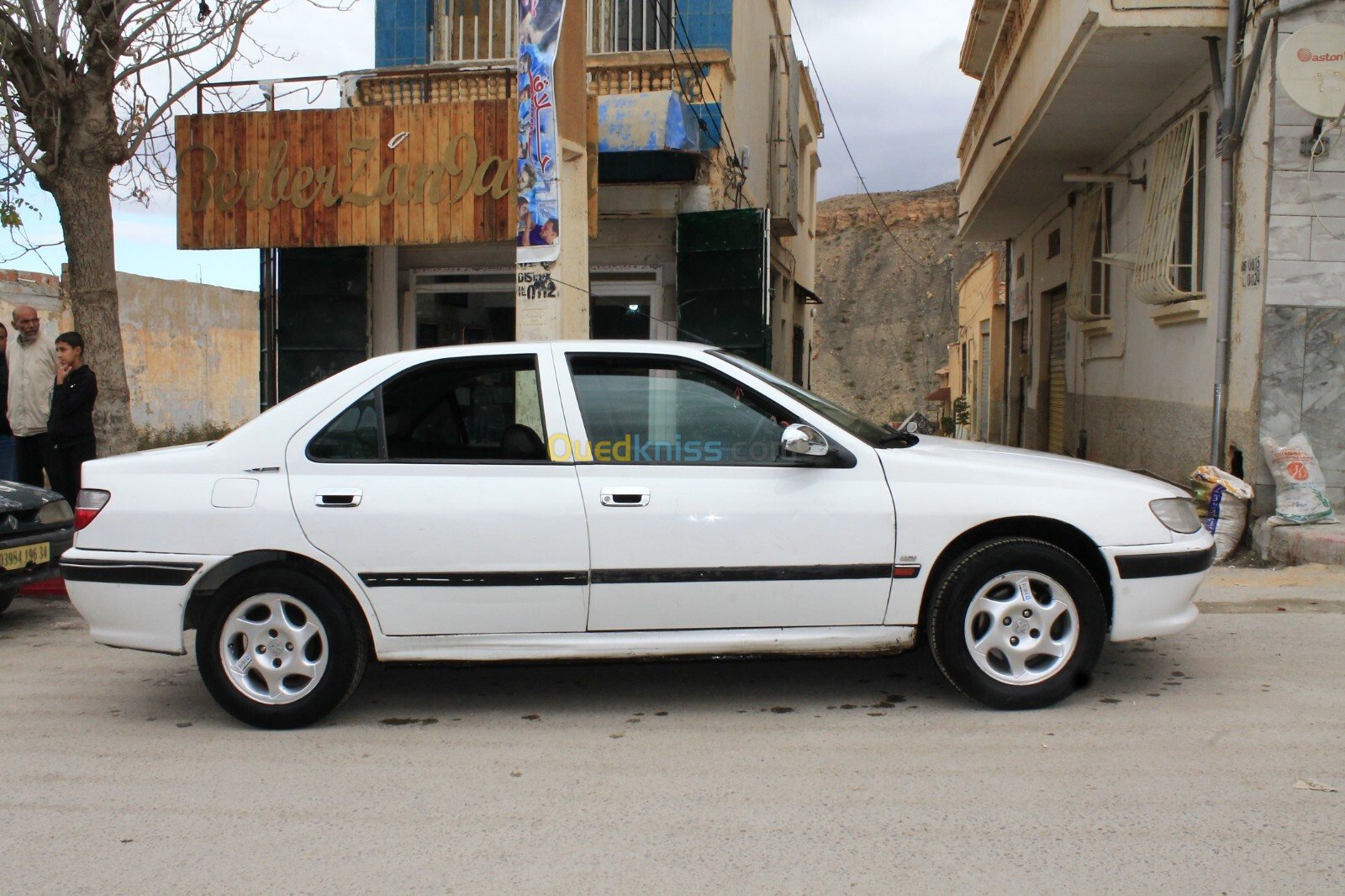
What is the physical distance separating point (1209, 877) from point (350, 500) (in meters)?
3.33

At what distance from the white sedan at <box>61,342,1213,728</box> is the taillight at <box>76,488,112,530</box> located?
0.08ft

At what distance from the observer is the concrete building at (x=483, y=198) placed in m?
11.0

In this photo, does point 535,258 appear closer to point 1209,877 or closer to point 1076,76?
point 1076,76

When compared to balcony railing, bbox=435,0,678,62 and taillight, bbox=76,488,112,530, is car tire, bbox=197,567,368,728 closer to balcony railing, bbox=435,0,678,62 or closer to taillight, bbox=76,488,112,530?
taillight, bbox=76,488,112,530

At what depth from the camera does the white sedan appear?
4.51 metres

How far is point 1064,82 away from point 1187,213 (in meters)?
1.63

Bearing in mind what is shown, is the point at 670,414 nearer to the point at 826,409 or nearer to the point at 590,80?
the point at 826,409

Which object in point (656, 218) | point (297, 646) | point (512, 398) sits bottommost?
point (297, 646)

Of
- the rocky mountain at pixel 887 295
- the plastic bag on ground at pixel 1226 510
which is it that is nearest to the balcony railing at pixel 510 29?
the plastic bag on ground at pixel 1226 510

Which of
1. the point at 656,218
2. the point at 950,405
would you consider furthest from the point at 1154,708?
the point at 950,405

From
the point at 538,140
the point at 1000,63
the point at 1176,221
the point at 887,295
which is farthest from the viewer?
the point at 887,295

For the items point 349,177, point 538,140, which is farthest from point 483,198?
point 538,140

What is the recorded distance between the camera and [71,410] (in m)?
8.20

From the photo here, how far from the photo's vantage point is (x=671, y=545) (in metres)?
4.50
